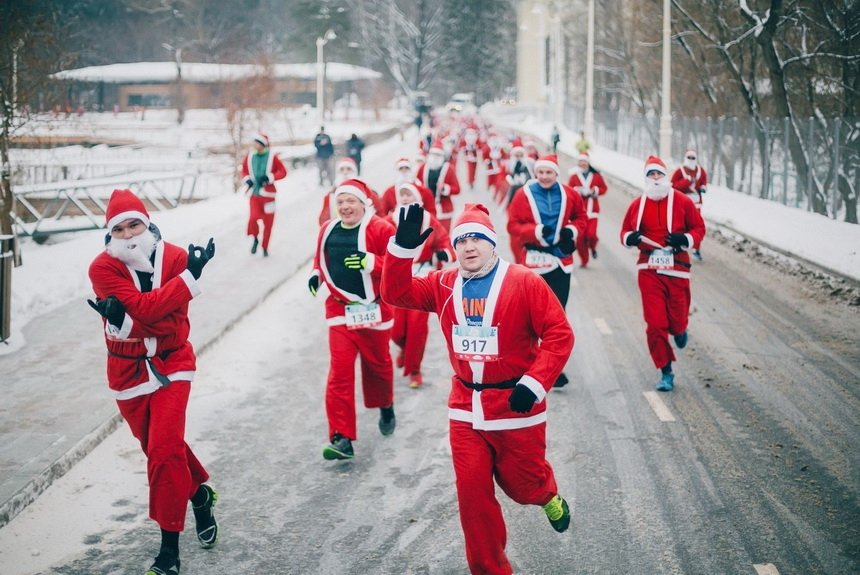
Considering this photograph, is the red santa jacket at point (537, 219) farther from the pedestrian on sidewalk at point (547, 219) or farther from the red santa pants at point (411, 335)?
the red santa pants at point (411, 335)

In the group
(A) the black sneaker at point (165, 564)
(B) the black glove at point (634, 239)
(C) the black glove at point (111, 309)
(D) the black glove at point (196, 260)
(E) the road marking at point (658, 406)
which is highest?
(D) the black glove at point (196, 260)

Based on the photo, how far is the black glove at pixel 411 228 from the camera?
5.25 meters

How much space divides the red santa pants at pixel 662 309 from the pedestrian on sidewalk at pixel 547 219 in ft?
2.45

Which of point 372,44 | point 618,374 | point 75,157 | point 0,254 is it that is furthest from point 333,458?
point 372,44

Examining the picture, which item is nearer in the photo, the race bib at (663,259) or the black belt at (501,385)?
the black belt at (501,385)

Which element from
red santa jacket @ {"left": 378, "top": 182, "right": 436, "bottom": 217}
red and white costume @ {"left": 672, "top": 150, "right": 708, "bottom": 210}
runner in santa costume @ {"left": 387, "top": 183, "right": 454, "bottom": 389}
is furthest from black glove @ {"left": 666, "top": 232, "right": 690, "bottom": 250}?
red and white costume @ {"left": 672, "top": 150, "right": 708, "bottom": 210}

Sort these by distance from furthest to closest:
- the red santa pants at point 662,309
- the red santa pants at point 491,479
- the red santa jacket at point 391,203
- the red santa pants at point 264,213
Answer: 1. the red santa pants at point 264,213
2. the red santa jacket at point 391,203
3. the red santa pants at point 662,309
4. the red santa pants at point 491,479

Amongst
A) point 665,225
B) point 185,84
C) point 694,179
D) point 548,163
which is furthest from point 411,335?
point 185,84

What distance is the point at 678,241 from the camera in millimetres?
9258

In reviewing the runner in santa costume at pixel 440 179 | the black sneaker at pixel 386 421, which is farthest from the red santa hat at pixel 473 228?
the runner in santa costume at pixel 440 179

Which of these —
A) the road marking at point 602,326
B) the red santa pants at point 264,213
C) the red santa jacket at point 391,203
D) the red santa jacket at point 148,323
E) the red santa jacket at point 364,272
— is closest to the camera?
the red santa jacket at point 148,323

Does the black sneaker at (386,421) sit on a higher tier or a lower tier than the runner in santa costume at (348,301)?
lower

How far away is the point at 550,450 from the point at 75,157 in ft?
115

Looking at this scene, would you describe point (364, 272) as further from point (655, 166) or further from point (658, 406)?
point (655, 166)
